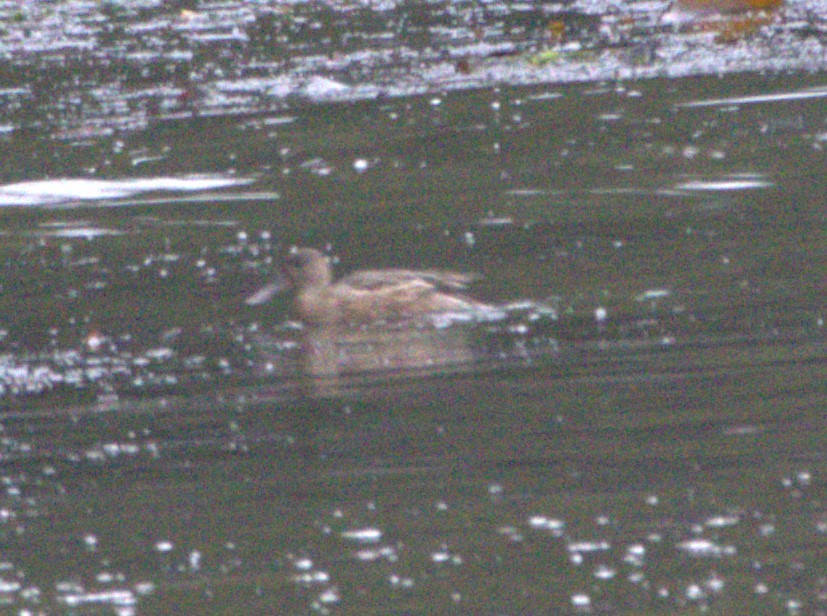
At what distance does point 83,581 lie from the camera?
663cm

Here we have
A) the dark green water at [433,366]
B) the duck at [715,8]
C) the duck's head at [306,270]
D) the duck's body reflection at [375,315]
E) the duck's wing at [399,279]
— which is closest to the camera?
the dark green water at [433,366]

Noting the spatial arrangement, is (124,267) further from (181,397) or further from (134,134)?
(134,134)

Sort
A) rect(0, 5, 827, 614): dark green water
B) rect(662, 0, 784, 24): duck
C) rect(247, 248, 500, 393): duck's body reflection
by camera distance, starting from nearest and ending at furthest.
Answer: rect(0, 5, 827, 614): dark green water
rect(247, 248, 500, 393): duck's body reflection
rect(662, 0, 784, 24): duck

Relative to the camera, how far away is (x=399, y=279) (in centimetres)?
1084

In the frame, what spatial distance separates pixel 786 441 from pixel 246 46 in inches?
572

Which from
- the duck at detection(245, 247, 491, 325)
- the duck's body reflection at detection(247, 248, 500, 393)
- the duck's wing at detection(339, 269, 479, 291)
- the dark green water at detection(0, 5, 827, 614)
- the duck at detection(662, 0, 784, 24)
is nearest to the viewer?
the dark green water at detection(0, 5, 827, 614)

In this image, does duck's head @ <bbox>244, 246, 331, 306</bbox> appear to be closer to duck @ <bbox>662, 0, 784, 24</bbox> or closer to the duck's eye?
the duck's eye

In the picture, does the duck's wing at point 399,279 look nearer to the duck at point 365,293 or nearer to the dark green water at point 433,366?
the duck at point 365,293

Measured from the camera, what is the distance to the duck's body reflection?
9805mm

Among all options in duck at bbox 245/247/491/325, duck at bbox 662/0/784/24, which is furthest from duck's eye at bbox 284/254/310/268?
duck at bbox 662/0/784/24

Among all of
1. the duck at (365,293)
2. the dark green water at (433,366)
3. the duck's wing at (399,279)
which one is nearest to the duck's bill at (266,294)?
the duck at (365,293)

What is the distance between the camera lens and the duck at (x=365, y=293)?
1071cm

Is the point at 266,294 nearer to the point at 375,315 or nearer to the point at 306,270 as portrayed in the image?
the point at 306,270

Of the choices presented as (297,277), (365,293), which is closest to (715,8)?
(297,277)
